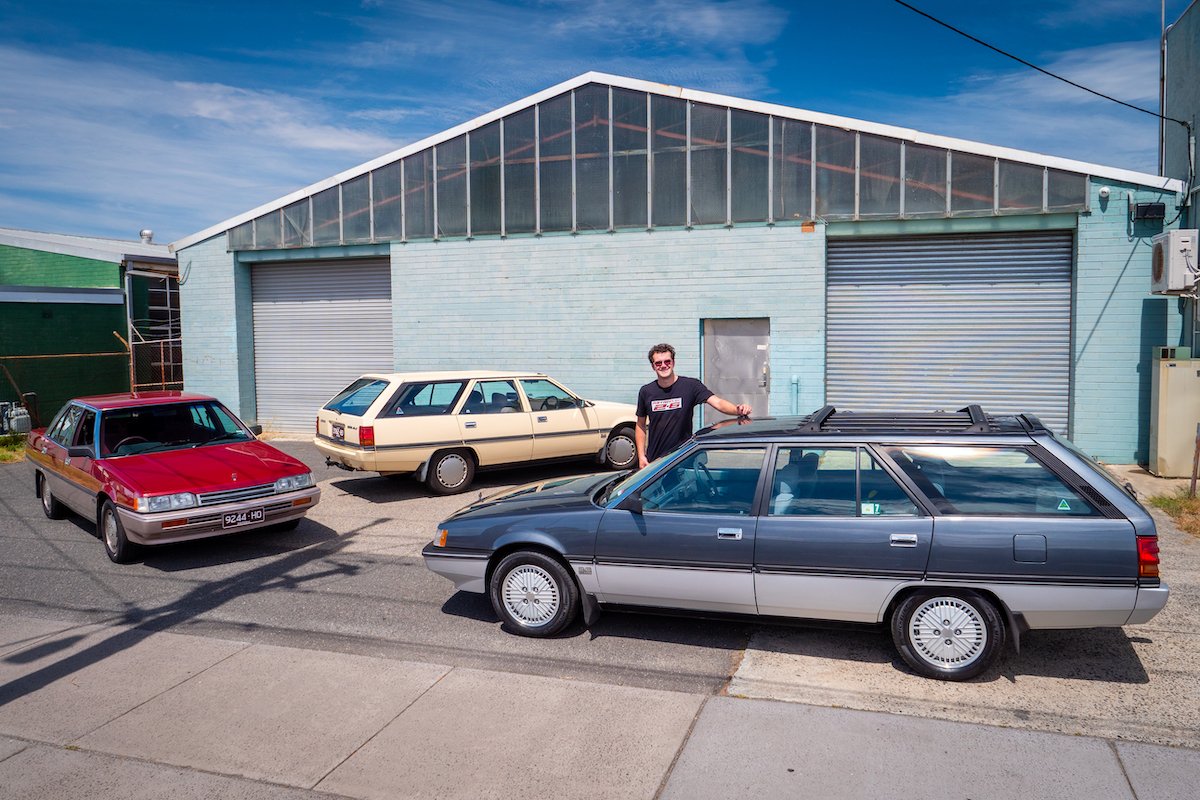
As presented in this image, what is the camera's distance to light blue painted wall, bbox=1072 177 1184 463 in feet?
40.4

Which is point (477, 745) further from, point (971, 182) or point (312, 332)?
point (312, 332)

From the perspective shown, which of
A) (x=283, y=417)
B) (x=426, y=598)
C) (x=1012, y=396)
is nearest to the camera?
(x=426, y=598)

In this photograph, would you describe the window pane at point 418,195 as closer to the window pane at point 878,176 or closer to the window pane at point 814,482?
the window pane at point 878,176

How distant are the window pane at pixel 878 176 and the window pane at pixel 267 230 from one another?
10601 millimetres

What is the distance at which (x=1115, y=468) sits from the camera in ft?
41.2

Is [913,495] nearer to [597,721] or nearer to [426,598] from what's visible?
[597,721]

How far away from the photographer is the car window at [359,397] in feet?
36.0

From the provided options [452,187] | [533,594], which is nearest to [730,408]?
[533,594]

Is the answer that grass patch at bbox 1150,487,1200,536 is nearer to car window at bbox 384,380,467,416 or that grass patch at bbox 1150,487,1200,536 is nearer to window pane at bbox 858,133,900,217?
window pane at bbox 858,133,900,217

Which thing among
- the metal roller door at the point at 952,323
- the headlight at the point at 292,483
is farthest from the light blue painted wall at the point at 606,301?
the headlight at the point at 292,483

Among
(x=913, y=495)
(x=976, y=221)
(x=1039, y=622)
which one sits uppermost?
(x=976, y=221)

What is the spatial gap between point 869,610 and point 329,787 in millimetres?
3072

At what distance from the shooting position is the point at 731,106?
543 inches

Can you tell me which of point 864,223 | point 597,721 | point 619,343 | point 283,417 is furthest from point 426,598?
point 283,417
